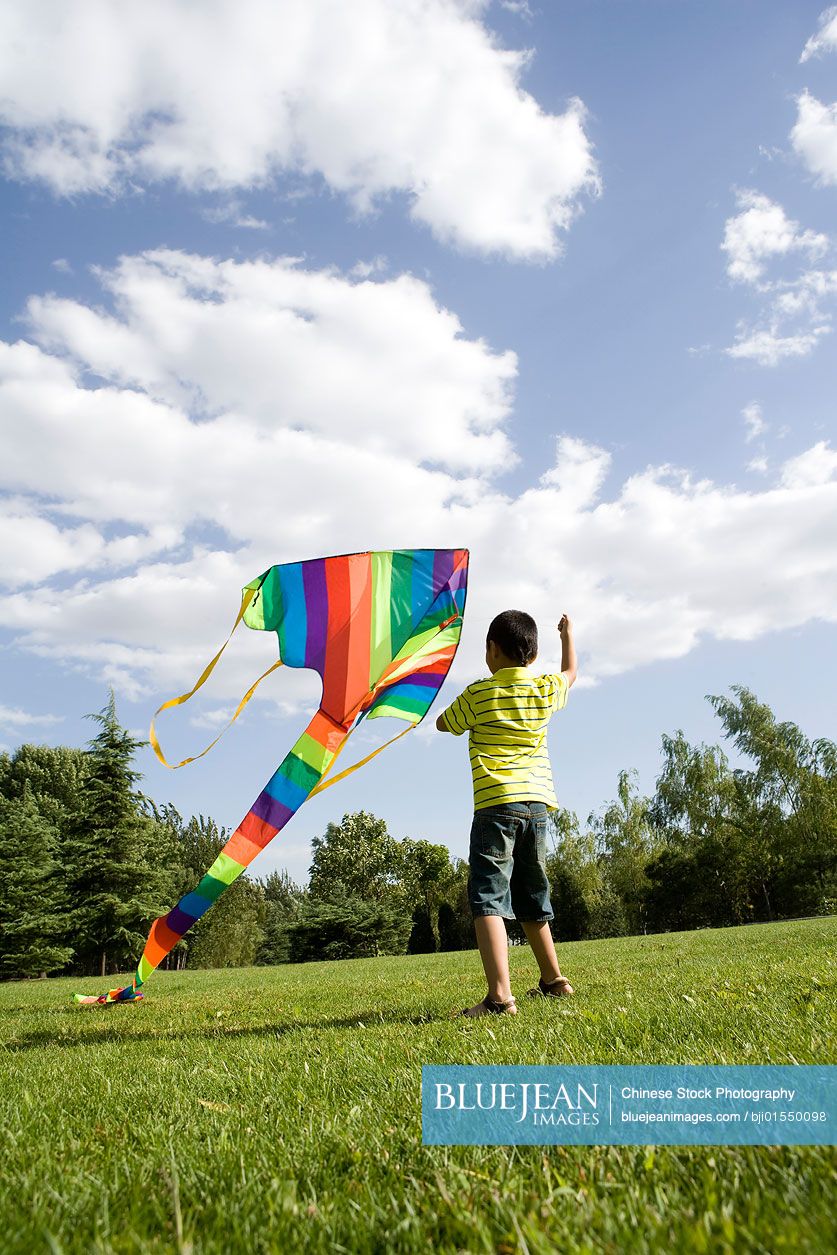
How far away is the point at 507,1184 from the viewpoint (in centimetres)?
157

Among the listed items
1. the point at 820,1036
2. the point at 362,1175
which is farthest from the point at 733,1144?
the point at 820,1036

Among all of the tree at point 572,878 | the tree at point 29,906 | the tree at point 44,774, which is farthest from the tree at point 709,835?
the tree at point 44,774

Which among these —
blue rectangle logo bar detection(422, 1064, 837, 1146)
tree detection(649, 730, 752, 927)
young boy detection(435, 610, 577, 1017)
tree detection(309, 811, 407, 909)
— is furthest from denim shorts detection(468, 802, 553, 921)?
tree detection(309, 811, 407, 909)

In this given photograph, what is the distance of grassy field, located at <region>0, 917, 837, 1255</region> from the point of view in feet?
4.43

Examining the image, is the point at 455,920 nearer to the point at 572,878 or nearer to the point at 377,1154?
the point at 572,878

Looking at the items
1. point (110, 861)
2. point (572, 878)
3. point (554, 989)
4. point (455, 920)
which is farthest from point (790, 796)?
point (554, 989)

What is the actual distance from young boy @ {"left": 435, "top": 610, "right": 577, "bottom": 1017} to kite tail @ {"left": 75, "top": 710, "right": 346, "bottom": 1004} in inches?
31.2

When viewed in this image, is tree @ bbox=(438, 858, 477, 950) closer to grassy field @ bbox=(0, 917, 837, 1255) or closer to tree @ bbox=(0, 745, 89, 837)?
tree @ bbox=(0, 745, 89, 837)

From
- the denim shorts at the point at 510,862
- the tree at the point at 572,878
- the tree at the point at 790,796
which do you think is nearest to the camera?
the denim shorts at the point at 510,862

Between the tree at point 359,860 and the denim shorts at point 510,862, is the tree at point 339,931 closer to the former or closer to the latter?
the tree at point 359,860

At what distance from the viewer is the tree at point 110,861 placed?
91.0 feet

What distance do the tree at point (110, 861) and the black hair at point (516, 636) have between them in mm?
26127

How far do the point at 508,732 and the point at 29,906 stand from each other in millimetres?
29756

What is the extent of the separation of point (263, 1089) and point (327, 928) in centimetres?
3335
